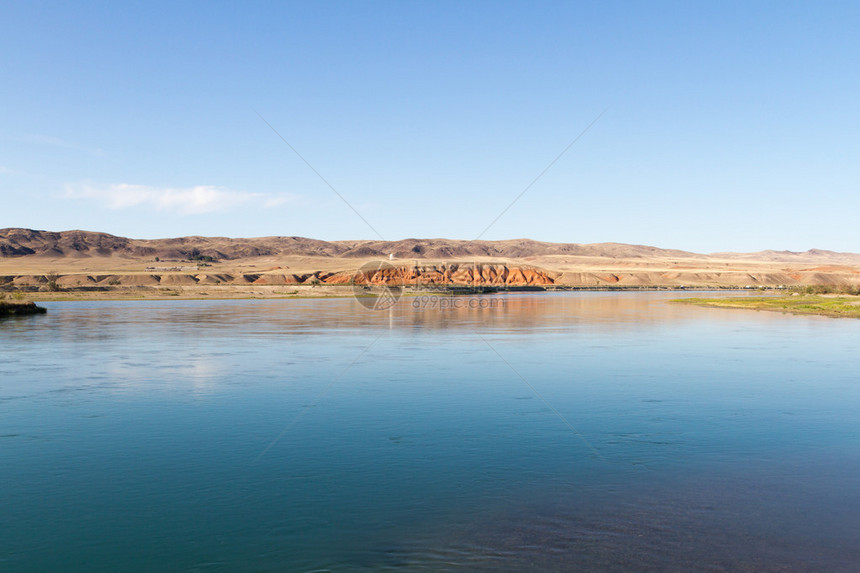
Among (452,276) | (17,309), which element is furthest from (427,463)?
(452,276)

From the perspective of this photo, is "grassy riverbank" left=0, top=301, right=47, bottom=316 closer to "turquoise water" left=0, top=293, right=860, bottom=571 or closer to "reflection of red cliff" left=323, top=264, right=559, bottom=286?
"turquoise water" left=0, top=293, right=860, bottom=571

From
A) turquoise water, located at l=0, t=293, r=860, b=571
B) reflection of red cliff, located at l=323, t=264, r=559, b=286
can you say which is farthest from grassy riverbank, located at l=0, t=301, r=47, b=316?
reflection of red cliff, located at l=323, t=264, r=559, b=286

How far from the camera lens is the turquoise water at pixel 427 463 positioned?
8086 millimetres

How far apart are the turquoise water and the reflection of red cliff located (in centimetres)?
9041

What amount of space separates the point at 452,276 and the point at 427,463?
117099 millimetres

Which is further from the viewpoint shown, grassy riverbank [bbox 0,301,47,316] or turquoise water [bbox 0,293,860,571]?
grassy riverbank [bbox 0,301,47,316]

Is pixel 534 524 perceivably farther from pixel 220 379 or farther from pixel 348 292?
pixel 348 292

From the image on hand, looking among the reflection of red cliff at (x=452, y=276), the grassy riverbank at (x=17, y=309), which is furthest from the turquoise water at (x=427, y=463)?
the reflection of red cliff at (x=452, y=276)

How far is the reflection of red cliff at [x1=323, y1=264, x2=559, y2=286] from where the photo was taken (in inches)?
4574

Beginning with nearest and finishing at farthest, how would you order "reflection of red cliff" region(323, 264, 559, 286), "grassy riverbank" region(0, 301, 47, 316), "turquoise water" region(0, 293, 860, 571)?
"turquoise water" region(0, 293, 860, 571) → "grassy riverbank" region(0, 301, 47, 316) → "reflection of red cliff" region(323, 264, 559, 286)

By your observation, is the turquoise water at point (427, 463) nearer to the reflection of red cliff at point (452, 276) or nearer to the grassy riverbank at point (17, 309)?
the grassy riverbank at point (17, 309)

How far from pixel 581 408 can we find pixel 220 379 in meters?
11.0

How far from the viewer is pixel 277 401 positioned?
1717cm

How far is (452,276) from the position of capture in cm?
12850
